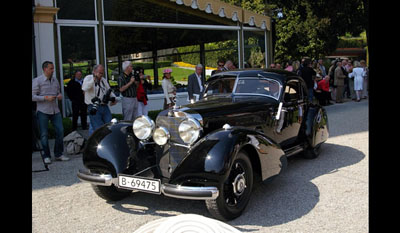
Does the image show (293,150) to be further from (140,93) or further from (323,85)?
(323,85)

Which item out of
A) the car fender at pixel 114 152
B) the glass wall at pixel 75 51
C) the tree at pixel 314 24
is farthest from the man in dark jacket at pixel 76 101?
the tree at pixel 314 24

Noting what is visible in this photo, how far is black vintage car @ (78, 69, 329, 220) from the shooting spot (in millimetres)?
3789

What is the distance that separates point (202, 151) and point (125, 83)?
411 cm

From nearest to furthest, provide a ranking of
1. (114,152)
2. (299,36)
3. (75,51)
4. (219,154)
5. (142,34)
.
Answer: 1. (219,154)
2. (114,152)
3. (75,51)
4. (142,34)
5. (299,36)

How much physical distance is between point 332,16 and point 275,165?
19287 mm

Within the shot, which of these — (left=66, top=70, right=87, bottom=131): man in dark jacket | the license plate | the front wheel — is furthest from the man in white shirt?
the license plate

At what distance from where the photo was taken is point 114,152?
428 centimetres

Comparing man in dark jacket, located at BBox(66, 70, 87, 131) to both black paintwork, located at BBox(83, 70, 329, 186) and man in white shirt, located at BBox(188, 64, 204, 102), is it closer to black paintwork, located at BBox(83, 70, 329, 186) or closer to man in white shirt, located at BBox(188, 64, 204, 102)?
man in white shirt, located at BBox(188, 64, 204, 102)

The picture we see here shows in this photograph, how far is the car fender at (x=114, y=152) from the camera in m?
4.20

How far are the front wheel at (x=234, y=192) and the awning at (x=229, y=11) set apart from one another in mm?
8327

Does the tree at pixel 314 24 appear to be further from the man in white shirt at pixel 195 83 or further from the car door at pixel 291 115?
the car door at pixel 291 115

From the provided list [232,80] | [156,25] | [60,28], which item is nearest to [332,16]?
[156,25]

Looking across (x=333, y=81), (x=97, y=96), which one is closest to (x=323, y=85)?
(x=333, y=81)
